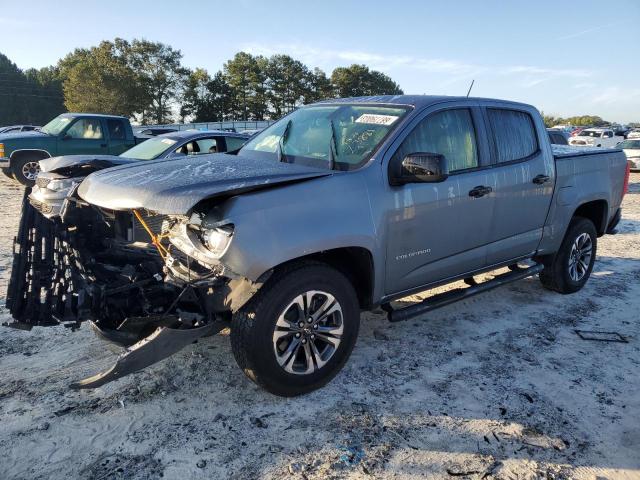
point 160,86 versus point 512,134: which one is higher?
point 160,86

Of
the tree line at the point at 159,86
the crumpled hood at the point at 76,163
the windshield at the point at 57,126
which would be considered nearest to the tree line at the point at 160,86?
the tree line at the point at 159,86

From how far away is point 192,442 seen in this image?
8.81 feet

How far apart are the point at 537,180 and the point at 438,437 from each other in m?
2.71

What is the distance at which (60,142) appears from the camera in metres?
12.0

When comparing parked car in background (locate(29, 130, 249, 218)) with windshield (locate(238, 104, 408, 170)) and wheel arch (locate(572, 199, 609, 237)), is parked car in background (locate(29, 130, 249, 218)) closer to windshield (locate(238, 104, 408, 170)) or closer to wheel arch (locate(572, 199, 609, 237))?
windshield (locate(238, 104, 408, 170))

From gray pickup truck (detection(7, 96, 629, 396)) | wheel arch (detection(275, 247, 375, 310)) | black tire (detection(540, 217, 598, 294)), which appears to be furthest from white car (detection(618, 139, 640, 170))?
wheel arch (detection(275, 247, 375, 310))

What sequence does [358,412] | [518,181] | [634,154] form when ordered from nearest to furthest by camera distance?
1. [358,412]
2. [518,181]
3. [634,154]

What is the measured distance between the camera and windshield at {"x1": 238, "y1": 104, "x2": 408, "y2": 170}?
3.44 metres

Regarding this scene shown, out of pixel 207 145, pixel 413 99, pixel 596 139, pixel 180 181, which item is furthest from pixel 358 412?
pixel 596 139

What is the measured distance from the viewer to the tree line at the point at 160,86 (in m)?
53.0

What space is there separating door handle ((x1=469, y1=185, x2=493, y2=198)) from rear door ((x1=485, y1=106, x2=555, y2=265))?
17cm

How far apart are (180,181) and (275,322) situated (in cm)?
102

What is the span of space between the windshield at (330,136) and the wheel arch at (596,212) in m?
2.91

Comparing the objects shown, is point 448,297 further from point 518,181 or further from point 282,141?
point 282,141
